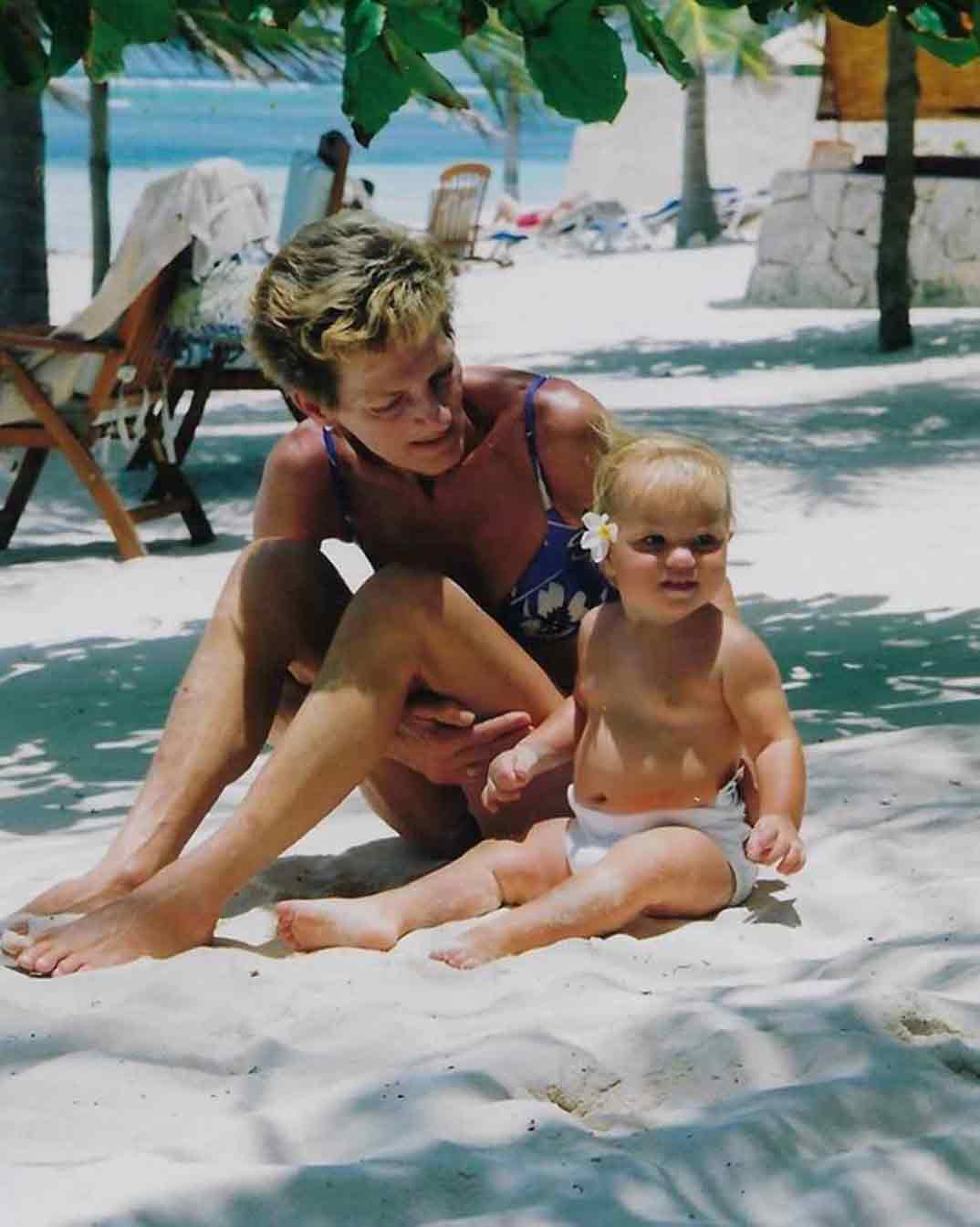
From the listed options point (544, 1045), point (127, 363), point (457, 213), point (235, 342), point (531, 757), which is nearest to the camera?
point (544, 1045)

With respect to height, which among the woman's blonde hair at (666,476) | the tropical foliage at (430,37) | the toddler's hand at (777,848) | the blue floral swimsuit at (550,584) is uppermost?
the tropical foliage at (430,37)

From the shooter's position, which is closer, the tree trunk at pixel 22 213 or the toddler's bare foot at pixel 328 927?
the toddler's bare foot at pixel 328 927

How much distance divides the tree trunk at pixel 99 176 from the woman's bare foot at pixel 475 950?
12.9 meters

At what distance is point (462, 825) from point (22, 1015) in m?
1.00

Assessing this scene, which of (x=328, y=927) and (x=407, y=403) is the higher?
(x=407, y=403)

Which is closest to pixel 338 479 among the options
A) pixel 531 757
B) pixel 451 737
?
pixel 451 737

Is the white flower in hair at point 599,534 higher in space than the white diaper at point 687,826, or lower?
higher

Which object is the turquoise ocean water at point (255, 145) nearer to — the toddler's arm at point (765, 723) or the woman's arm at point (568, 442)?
the woman's arm at point (568, 442)

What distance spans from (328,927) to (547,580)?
0.71 m

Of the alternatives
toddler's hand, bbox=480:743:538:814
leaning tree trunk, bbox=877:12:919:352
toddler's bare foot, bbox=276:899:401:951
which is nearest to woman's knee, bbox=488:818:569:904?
toddler's hand, bbox=480:743:538:814

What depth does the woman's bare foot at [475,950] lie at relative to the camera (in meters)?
2.92

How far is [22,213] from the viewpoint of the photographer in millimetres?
10297

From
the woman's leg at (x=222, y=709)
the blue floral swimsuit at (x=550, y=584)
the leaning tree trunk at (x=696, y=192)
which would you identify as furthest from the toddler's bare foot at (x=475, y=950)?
the leaning tree trunk at (x=696, y=192)

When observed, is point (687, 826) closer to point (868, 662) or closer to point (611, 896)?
point (611, 896)
